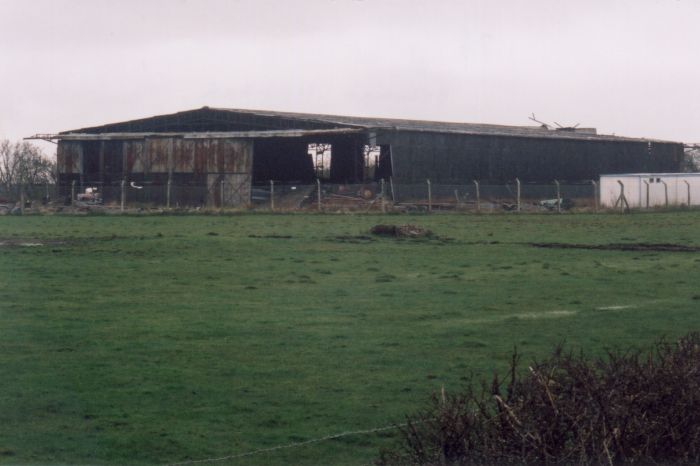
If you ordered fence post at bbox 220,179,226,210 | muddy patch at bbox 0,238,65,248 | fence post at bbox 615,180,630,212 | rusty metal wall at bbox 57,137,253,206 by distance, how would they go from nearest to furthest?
muddy patch at bbox 0,238,65,248, fence post at bbox 615,180,630,212, fence post at bbox 220,179,226,210, rusty metal wall at bbox 57,137,253,206

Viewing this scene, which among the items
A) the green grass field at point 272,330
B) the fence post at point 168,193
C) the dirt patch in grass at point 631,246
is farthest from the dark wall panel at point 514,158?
the green grass field at point 272,330

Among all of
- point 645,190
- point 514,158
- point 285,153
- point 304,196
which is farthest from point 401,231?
point 285,153

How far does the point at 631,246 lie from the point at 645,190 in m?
29.0

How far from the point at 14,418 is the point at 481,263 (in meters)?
14.7

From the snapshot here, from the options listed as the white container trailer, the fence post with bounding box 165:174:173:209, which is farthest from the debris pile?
the white container trailer

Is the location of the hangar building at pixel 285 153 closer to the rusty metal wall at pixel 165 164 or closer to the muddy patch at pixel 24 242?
the rusty metal wall at pixel 165 164

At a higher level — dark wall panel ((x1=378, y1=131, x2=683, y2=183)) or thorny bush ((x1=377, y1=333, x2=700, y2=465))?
dark wall panel ((x1=378, y1=131, x2=683, y2=183))

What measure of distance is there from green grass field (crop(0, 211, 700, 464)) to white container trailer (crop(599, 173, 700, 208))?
96.4 feet

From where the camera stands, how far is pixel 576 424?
5.66 metres

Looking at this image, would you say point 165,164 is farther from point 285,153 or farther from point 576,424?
point 576,424

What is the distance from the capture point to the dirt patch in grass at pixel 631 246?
2636 cm

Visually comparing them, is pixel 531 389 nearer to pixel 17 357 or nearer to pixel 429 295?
pixel 17 357

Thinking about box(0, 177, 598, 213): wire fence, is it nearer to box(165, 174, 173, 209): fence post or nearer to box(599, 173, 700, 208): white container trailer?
box(165, 174, 173, 209): fence post

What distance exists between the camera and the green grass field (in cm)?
853
